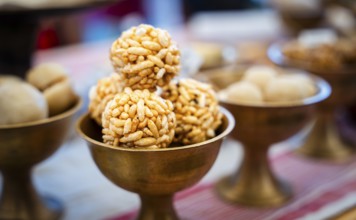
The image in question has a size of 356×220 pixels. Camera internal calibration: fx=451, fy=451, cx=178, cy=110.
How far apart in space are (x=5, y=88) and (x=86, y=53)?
0.76m

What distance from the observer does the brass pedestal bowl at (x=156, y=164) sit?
0.43 meters

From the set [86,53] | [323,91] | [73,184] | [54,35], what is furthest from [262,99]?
[54,35]

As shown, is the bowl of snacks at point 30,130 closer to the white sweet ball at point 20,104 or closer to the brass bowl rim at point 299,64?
the white sweet ball at point 20,104

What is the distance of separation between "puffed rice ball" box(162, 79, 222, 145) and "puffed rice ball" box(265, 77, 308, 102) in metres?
0.13

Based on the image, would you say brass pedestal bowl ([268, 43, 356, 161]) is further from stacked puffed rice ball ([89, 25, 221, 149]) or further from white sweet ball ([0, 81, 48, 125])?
white sweet ball ([0, 81, 48, 125])

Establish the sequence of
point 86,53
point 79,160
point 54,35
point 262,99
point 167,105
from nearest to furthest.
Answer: point 167,105, point 262,99, point 79,160, point 86,53, point 54,35

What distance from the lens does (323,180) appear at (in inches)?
27.2

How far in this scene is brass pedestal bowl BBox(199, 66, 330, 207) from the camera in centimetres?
57

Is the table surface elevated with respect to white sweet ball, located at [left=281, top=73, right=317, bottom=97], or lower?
lower

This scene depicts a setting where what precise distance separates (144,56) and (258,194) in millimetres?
291

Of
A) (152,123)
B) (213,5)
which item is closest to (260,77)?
(152,123)

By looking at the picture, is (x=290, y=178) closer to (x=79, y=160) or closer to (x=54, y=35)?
(x=79, y=160)

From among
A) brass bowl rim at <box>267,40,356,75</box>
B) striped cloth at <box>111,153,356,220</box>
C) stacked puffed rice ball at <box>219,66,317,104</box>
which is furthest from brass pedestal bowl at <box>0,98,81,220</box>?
brass bowl rim at <box>267,40,356,75</box>

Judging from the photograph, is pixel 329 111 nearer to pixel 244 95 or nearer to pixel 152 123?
pixel 244 95
